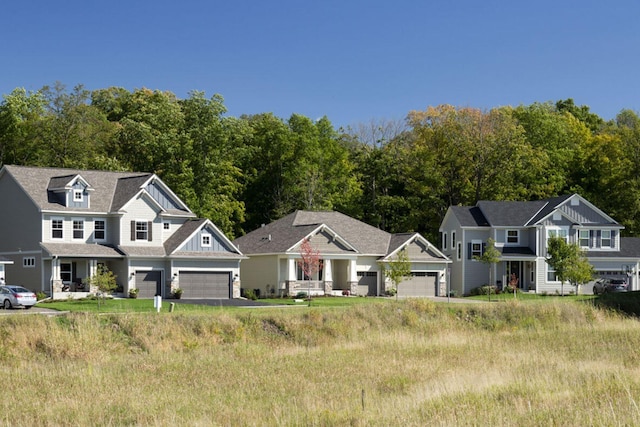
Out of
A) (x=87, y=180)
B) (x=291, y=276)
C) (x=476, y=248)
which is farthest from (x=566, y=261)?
(x=87, y=180)

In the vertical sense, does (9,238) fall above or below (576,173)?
below

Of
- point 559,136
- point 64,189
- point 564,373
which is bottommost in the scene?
point 564,373

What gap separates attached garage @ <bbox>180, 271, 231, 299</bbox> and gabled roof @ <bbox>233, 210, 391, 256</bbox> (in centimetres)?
411

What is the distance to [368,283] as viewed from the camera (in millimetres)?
64312

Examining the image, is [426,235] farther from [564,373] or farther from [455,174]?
[564,373]

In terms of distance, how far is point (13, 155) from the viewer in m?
71.9

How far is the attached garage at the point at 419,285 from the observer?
64.2m

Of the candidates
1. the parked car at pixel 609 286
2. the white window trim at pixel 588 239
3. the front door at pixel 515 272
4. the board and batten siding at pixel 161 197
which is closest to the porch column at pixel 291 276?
the board and batten siding at pixel 161 197

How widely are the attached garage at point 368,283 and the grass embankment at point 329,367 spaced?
2015 centimetres

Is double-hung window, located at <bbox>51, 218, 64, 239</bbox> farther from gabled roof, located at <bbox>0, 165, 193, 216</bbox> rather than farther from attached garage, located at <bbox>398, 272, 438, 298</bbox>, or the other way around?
attached garage, located at <bbox>398, 272, 438, 298</bbox>

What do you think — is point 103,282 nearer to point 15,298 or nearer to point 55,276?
point 15,298

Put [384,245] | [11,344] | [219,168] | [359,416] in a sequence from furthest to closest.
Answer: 1. [219,168]
2. [384,245]
3. [11,344]
4. [359,416]

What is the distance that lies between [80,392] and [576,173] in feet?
227

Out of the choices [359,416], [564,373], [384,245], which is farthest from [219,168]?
[359,416]
